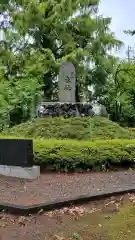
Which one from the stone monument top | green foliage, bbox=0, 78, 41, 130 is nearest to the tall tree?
green foliage, bbox=0, 78, 41, 130

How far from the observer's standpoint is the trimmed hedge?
7828 millimetres

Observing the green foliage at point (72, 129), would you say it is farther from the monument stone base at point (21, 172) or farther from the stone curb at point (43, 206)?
the stone curb at point (43, 206)

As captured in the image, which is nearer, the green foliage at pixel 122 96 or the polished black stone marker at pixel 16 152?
the polished black stone marker at pixel 16 152

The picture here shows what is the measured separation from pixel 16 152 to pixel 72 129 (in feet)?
7.95

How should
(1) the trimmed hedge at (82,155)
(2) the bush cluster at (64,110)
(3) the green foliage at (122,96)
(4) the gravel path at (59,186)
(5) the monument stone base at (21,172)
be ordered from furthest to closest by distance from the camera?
(3) the green foliage at (122,96) < (2) the bush cluster at (64,110) < (1) the trimmed hedge at (82,155) < (5) the monument stone base at (21,172) < (4) the gravel path at (59,186)

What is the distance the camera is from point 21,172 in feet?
24.0

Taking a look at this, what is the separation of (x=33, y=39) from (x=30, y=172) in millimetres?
18030

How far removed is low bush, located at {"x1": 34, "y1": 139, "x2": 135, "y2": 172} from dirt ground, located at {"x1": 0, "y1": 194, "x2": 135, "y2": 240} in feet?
7.91

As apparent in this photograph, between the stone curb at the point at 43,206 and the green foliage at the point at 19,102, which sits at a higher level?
the green foliage at the point at 19,102

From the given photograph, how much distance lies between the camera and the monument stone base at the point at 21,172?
725cm

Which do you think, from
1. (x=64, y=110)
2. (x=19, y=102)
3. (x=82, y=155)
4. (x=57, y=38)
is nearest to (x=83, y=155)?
(x=82, y=155)

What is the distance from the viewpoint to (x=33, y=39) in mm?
24250

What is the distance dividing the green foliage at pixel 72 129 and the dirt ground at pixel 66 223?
4055mm

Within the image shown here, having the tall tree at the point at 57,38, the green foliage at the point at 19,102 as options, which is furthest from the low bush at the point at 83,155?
the tall tree at the point at 57,38
